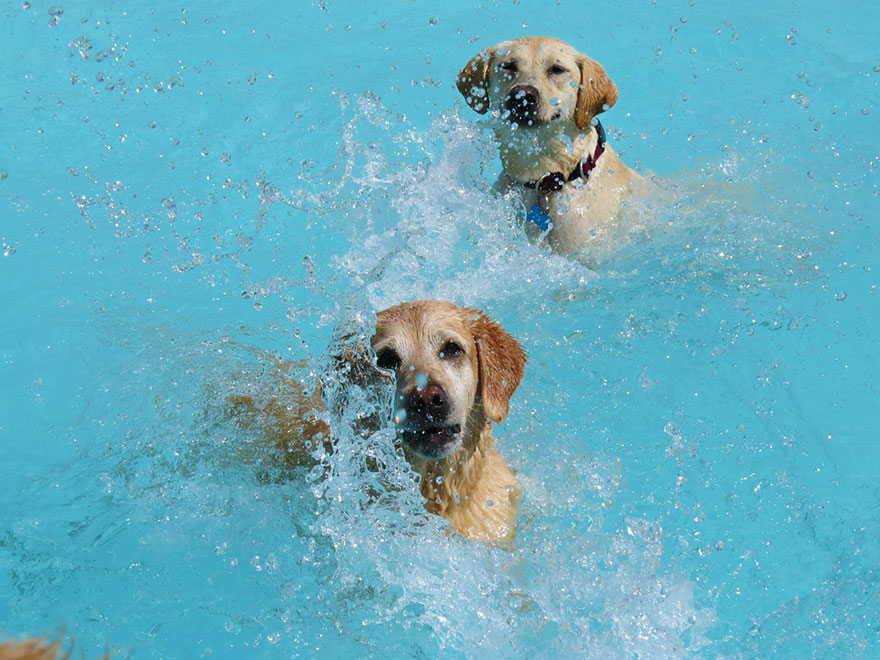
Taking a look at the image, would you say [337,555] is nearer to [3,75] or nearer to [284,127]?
[284,127]

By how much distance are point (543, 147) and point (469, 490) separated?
8.82 feet

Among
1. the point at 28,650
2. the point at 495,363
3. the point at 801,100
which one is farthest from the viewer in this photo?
the point at 801,100

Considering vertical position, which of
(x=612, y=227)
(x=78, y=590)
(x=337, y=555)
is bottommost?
(x=78, y=590)

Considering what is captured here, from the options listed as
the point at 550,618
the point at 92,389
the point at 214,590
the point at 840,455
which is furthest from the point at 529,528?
the point at 92,389

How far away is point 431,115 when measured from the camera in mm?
8094

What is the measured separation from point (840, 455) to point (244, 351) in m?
3.52

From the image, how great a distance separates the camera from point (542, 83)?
561 centimetres

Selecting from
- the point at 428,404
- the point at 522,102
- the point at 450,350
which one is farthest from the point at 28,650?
the point at 522,102

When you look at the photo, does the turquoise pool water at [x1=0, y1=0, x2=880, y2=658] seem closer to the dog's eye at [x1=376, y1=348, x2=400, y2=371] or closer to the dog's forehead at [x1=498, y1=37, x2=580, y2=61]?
the dog's eye at [x1=376, y1=348, x2=400, y2=371]

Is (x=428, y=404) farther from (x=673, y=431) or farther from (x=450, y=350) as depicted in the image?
(x=673, y=431)

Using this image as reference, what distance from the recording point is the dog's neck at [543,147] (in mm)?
5793

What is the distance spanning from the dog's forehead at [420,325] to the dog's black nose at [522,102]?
216cm

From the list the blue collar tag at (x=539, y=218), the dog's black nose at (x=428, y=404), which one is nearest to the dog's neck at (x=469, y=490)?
the dog's black nose at (x=428, y=404)

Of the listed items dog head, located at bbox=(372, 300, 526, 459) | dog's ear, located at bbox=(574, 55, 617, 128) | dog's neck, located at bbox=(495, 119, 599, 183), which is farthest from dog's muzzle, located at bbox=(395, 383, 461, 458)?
dog's ear, located at bbox=(574, 55, 617, 128)
